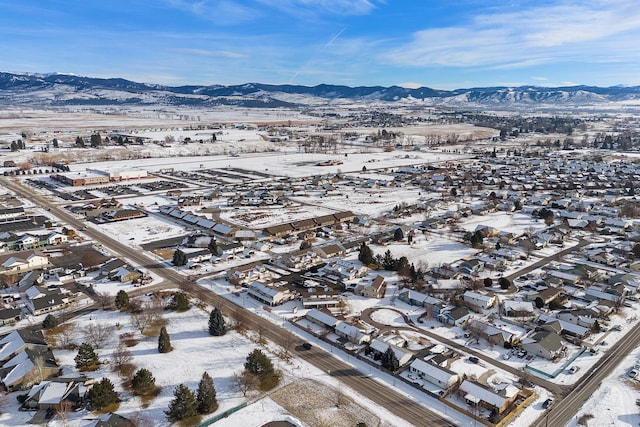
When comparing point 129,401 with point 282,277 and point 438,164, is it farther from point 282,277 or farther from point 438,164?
point 438,164

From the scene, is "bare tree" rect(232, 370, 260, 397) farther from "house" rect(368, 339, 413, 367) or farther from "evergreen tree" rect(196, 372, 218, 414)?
"house" rect(368, 339, 413, 367)

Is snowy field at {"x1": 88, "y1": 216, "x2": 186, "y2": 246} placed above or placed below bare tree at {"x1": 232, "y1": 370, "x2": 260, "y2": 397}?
above

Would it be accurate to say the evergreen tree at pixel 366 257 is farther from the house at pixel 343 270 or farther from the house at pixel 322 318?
the house at pixel 322 318

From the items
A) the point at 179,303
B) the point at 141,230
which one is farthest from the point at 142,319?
the point at 141,230

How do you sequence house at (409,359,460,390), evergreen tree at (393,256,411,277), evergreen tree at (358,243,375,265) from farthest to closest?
evergreen tree at (358,243,375,265)
evergreen tree at (393,256,411,277)
house at (409,359,460,390)

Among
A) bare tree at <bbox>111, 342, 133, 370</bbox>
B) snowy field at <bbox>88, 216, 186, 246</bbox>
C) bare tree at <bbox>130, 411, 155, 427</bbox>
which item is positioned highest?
snowy field at <bbox>88, 216, 186, 246</bbox>

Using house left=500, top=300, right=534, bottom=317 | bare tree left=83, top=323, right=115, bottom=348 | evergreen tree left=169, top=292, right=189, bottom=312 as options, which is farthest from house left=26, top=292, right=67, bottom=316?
house left=500, top=300, right=534, bottom=317
